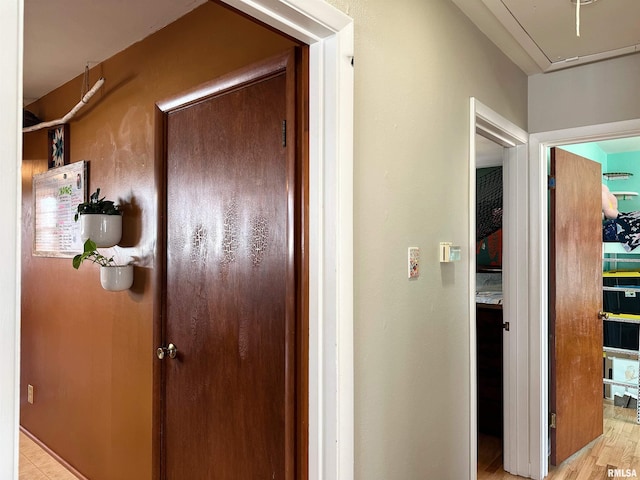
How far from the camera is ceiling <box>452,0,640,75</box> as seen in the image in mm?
1953

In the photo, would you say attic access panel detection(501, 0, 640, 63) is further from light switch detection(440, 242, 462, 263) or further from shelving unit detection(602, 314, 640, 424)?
shelving unit detection(602, 314, 640, 424)

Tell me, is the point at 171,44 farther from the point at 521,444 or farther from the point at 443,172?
the point at 521,444

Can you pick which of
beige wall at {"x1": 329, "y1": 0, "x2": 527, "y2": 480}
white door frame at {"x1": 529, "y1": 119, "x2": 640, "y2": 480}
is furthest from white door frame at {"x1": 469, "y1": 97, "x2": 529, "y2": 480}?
beige wall at {"x1": 329, "y1": 0, "x2": 527, "y2": 480}

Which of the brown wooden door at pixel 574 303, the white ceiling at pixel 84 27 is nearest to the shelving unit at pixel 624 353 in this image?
the brown wooden door at pixel 574 303

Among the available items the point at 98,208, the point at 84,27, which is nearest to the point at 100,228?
the point at 98,208

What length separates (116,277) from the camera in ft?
7.20

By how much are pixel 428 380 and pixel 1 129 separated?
5.06ft

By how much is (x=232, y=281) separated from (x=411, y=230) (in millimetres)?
683

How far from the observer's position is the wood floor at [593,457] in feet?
9.14

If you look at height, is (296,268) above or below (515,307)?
above

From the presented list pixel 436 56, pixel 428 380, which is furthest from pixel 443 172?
pixel 428 380

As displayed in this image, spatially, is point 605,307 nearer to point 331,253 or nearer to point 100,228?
point 331,253

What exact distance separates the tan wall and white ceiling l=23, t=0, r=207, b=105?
66 millimetres

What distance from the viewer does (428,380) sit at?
176 centimetres
